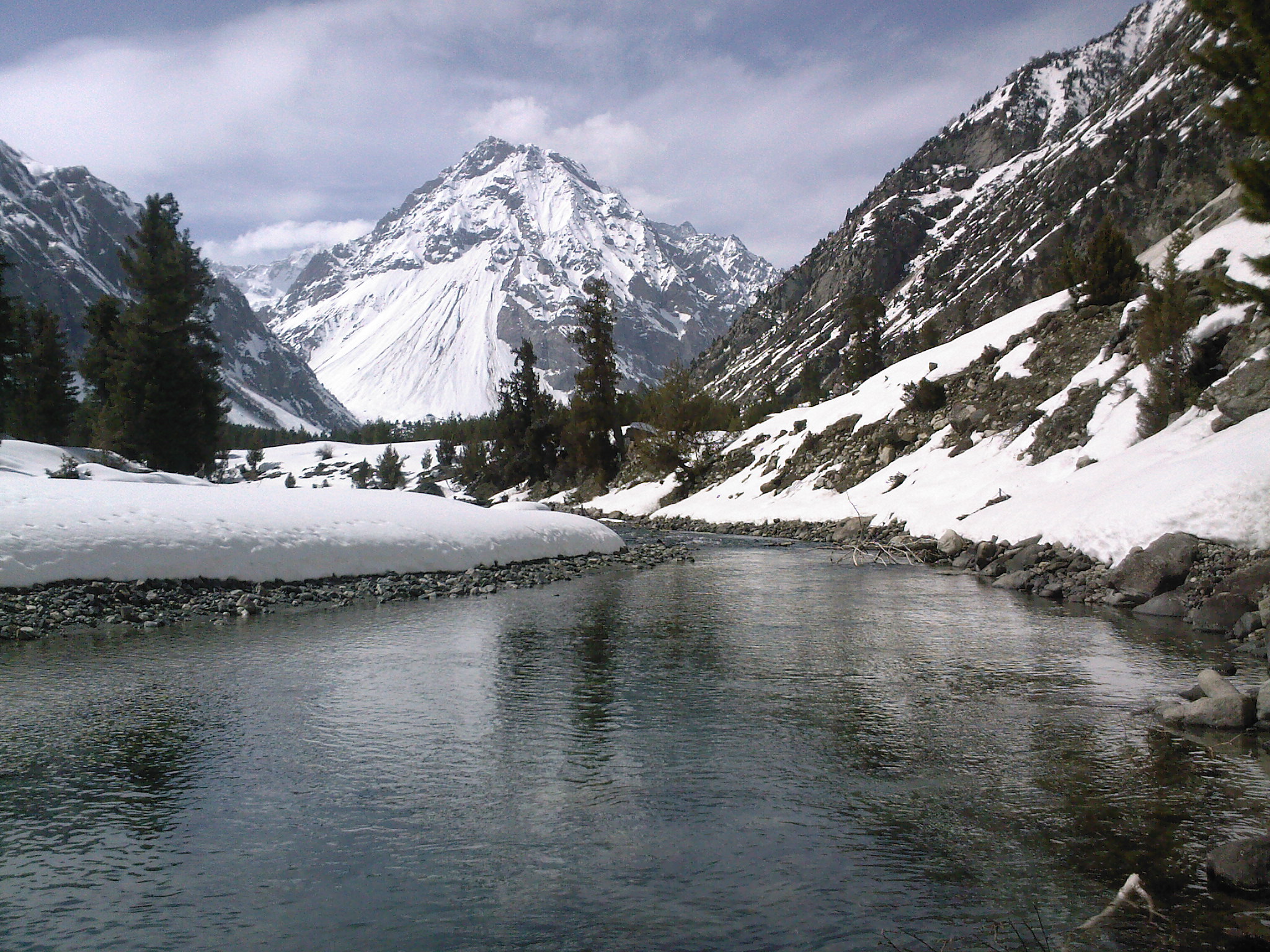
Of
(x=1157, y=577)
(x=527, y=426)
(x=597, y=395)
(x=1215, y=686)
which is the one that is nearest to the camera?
(x=1215, y=686)

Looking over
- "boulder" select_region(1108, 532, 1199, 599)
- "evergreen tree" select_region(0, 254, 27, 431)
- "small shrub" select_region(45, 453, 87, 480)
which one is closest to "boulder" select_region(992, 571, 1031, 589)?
"boulder" select_region(1108, 532, 1199, 599)

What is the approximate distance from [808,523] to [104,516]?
30.4m

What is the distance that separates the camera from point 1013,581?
21266mm

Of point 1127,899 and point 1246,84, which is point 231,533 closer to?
point 1127,899

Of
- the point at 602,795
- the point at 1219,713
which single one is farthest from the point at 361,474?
the point at 1219,713

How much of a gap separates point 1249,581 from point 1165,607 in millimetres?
1706

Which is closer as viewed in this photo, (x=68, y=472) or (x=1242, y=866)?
(x=1242, y=866)

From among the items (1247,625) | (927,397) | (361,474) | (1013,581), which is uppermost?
(361,474)

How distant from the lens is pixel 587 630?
651 inches

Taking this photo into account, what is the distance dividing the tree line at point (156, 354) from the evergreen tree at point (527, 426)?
36.5m

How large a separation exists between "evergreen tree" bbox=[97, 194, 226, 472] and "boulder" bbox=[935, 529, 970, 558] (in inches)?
1821

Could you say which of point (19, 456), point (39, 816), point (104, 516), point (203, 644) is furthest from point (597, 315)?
point (39, 816)

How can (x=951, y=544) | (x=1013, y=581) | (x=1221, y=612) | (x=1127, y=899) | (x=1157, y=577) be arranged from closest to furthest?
1. (x=1127, y=899)
2. (x=1221, y=612)
3. (x=1157, y=577)
4. (x=1013, y=581)
5. (x=951, y=544)

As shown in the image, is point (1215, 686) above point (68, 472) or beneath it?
beneath
